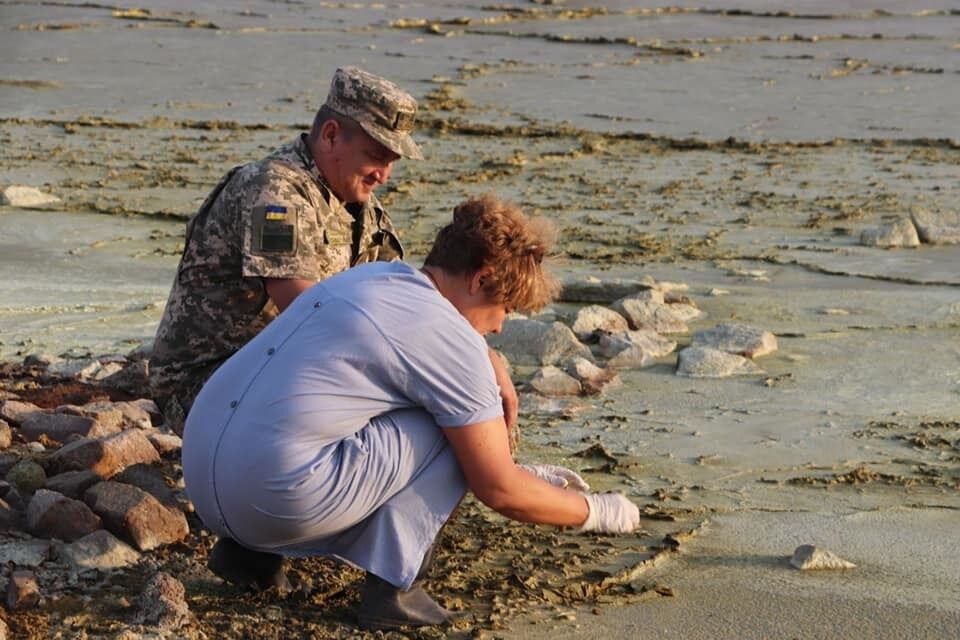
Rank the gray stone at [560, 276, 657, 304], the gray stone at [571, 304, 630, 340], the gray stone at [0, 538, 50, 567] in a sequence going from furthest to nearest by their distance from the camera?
the gray stone at [560, 276, 657, 304] → the gray stone at [571, 304, 630, 340] → the gray stone at [0, 538, 50, 567]

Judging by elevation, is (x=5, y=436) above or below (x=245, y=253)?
below

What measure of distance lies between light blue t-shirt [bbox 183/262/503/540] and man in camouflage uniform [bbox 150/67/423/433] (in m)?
0.67

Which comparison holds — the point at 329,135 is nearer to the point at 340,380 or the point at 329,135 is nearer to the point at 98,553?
the point at 340,380

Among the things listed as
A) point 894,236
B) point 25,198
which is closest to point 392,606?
point 894,236

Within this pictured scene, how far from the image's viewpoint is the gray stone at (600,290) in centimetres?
688

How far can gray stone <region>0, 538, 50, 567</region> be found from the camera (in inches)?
145

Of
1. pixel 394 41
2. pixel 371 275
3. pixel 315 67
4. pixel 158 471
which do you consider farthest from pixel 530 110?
pixel 371 275

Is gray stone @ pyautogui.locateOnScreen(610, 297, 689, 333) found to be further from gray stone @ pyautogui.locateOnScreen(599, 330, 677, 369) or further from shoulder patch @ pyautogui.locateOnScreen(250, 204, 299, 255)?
shoulder patch @ pyautogui.locateOnScreen(250, 204, 299, 255)

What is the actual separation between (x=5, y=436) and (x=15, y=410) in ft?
1.09

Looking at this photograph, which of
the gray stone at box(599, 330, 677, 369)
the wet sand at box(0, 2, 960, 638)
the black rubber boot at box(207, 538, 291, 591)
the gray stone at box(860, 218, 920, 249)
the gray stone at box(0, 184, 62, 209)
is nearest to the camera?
the black rubber boot at box(207, 538, 291, 591)

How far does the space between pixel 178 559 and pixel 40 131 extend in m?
8.12

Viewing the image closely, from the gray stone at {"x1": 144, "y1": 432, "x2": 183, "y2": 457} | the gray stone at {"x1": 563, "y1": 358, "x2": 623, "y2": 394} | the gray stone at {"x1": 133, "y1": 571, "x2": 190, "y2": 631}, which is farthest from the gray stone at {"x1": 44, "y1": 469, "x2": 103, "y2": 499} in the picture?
the gray stone at {"x1": 563, "y1": 358, "x2": 623, "y2": 394}

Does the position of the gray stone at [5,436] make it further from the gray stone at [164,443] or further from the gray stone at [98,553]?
the gray stone at [98,553]

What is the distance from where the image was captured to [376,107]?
397 centimetres
